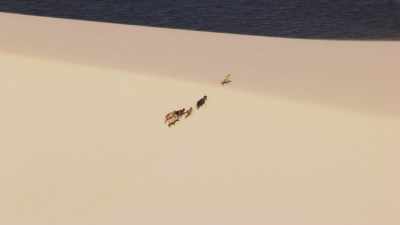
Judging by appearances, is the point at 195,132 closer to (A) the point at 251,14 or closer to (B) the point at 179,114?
(B) the point at 179,114

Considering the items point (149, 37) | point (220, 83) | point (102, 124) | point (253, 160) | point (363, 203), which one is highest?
point (149, 37)

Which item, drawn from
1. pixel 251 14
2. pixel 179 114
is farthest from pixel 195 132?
pixel 251 14

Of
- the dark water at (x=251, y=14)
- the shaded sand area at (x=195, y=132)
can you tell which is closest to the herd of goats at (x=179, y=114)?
the shaded sand area at (x=195, y=132)

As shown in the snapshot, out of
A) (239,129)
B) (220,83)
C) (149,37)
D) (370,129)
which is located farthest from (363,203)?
(149,37)

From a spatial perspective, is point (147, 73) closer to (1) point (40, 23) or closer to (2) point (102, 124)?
(2) point (102, 124)

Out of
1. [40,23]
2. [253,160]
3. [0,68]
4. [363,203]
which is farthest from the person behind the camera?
[40,23]

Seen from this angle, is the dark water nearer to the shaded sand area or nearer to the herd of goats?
the shaded sand area

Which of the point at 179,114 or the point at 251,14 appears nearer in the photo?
the point at 179,114
